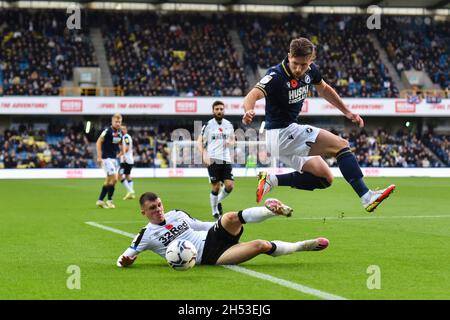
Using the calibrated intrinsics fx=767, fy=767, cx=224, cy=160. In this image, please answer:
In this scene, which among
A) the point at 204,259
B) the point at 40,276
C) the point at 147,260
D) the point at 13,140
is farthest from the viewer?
the point at 13,140

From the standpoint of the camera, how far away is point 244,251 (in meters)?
8.11

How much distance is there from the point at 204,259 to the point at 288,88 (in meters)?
2.51

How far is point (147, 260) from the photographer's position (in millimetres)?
9070

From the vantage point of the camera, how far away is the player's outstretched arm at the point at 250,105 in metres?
8.18

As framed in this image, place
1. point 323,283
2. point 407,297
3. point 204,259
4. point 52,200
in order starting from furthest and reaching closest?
point 52,200, point 204,259, point 323,283, point 407,297

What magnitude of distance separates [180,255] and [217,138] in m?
8.17

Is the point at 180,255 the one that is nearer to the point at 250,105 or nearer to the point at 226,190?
the point at 250,105

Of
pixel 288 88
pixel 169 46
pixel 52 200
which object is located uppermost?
pixel 169 46

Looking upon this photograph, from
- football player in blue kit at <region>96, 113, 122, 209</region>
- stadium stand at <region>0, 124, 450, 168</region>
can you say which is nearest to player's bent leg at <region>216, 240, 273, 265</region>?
football player in blue kit at <region>96, 113, 122, 209</region>

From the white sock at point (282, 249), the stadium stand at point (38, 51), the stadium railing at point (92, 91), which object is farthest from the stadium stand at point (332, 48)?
the white sock at point (282, 249)

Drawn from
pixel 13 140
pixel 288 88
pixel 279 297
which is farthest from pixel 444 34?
pixel 279 297

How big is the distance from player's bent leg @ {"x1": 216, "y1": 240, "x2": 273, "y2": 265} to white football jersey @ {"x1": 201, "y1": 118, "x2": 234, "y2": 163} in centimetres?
773

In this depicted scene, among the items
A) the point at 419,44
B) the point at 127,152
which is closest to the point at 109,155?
the point at 127,152
